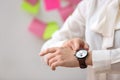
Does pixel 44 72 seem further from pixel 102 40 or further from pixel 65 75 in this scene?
pixel 102 40

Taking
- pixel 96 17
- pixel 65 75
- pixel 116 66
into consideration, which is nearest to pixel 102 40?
pixel 96 17

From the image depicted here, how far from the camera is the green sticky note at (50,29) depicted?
1.25m

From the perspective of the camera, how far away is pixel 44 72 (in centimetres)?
131

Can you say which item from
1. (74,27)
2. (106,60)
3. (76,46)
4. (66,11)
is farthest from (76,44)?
(66,11)

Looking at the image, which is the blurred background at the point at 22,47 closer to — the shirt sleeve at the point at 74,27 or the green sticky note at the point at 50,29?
the green sticky note at the point at 50,29

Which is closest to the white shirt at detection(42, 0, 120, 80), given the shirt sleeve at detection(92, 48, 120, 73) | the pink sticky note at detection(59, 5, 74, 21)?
the shirt sleeve at detection(92, 48, 120, 73)

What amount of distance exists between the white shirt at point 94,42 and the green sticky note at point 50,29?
0.20 metres

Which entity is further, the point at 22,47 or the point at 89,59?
the point at 22,47

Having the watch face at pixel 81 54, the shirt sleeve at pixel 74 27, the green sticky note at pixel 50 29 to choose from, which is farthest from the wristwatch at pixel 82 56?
the green sticky note at pixel 50 29

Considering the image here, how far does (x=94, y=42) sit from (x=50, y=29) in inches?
13.7

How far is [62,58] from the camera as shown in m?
0.77

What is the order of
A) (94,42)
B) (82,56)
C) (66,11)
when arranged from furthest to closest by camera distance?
1. (66,11)
2. (94,42)
3. (82,56)

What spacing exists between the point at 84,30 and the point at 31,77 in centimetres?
43

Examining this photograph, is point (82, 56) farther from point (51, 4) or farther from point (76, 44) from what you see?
point (51, 4)
